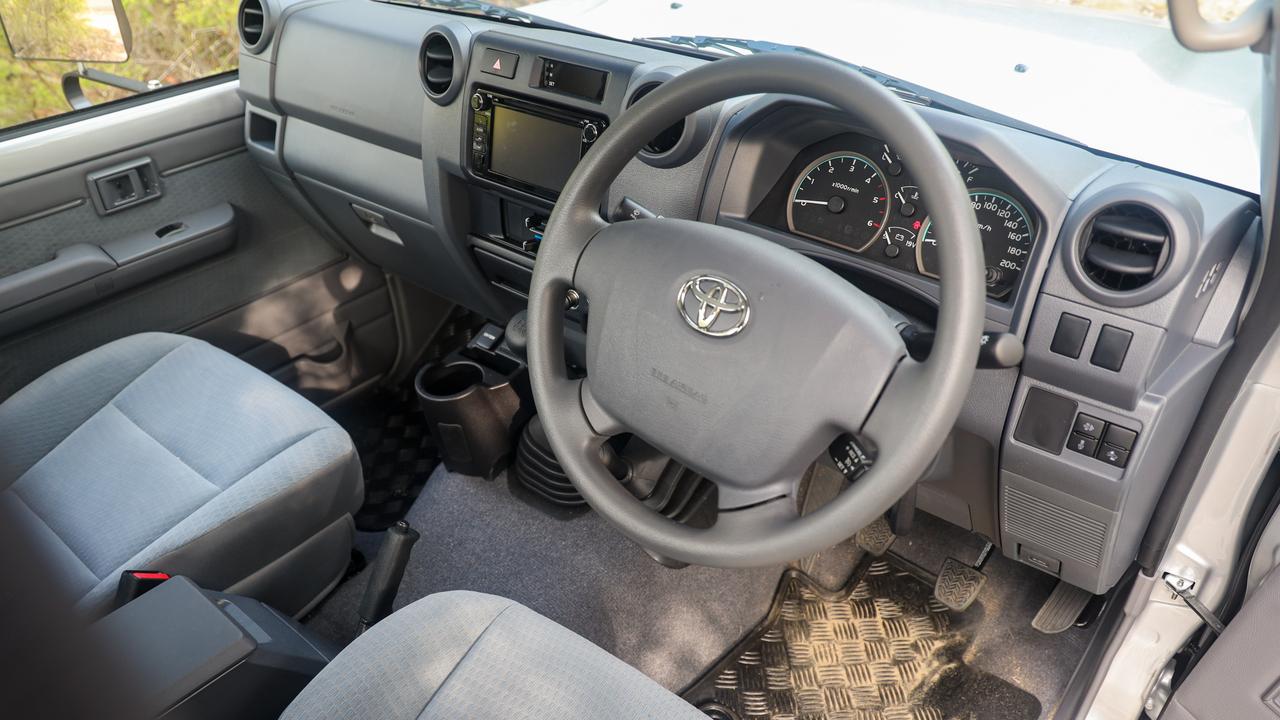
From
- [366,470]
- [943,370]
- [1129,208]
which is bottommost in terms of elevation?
[366,470]

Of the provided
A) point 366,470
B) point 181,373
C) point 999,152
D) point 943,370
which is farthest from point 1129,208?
point 366,470

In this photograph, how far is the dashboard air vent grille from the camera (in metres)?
1.81

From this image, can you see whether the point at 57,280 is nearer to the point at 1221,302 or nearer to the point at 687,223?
the point at 687,223

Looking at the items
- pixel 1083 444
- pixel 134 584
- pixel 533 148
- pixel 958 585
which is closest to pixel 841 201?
pixel 1083 444

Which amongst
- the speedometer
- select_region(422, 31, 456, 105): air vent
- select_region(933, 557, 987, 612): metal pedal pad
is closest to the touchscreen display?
select_region(422, 31, 456, 105): air vent

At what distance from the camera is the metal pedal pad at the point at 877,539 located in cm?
203

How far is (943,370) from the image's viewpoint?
93cm

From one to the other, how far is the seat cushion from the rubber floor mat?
847 millimetres

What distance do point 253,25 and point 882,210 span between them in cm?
163

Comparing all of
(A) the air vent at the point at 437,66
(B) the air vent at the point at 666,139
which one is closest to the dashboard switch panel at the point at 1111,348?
(B) the air vent at the point at 666,139

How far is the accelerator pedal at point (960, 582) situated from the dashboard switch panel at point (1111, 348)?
0.89m

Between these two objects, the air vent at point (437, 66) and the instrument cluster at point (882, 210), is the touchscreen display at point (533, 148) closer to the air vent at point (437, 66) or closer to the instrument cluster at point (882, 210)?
the air vent at point (437, 66)

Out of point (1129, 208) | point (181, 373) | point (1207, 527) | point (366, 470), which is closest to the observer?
point (1129, 208)

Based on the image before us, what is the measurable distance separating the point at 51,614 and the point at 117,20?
6.33ft
